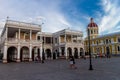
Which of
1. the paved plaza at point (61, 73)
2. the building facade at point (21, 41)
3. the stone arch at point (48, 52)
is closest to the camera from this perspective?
the paved plaza at point (61, 73)

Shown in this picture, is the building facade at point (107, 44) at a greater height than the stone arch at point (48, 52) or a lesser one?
greater

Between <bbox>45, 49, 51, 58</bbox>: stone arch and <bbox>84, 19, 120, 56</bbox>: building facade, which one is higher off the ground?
<bbox>84, 19, 120, 56</bbox>: building facade

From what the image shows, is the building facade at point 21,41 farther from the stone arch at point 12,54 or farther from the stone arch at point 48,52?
the stone arch at point 48,52

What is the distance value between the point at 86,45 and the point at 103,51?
1252 centimetres

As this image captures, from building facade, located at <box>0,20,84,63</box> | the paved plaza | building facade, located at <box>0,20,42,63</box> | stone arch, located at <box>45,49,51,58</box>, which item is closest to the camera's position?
the paved plaza

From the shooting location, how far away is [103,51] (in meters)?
62.3

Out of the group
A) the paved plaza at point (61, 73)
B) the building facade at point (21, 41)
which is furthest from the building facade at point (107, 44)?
the paved plaza at point (61, 73)

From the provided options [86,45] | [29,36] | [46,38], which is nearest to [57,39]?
[46,38]

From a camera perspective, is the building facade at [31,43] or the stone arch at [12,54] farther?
the stone arch at [12,54]

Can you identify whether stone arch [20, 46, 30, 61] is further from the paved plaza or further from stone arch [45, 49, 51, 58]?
the paved plaza

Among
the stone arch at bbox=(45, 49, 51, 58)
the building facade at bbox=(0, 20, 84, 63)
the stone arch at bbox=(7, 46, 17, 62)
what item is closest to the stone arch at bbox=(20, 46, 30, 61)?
the building facade at bbox=(0, 20, 84, 63)

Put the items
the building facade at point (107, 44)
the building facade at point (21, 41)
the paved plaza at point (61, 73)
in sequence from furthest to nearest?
the building facade at point (107, 44) < the building facade at point (21, 41) < the paved plaza at point (61, 73)

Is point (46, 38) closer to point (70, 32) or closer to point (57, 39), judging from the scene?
point (57, 39)

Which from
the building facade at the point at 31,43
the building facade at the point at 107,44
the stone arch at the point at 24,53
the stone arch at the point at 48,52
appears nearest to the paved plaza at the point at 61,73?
the building facade at the point at 31,43
